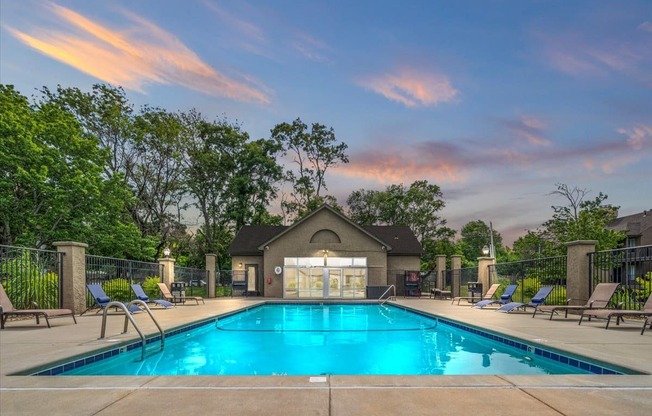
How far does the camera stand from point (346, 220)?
2859 cm

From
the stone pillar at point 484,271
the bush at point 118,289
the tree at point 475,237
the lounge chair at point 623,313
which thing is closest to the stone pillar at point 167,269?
the bush at point 118,289

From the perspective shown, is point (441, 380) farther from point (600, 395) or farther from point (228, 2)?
point (228, 2)

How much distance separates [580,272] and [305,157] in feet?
104

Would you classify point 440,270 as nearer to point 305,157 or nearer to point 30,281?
point 305,157

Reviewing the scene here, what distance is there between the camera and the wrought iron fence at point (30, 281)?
35.7ft

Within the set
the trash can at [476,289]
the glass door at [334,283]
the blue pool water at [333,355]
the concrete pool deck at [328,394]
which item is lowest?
the glass door at [334,283]

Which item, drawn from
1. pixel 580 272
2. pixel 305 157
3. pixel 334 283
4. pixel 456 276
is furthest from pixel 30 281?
pixel 305 157

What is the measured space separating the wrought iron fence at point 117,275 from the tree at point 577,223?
62.6 feet

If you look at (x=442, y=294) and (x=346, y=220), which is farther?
(x=346, y=220)

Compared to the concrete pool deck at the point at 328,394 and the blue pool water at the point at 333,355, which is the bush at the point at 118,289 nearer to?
the blue pool water at the point at 333,355

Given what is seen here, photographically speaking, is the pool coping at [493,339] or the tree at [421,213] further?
the tree at [421,213]

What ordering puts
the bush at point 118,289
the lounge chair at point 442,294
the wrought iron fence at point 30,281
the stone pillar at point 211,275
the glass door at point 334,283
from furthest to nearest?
the glass door at point 334,283 < the stone pillar at point 211,275 < the lounge chair at point 442,294 < the bush at point 118,289 < the wrought iron fence at point 30,281

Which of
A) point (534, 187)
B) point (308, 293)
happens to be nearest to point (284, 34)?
point (308, 293)

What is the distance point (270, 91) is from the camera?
20.9 meters
